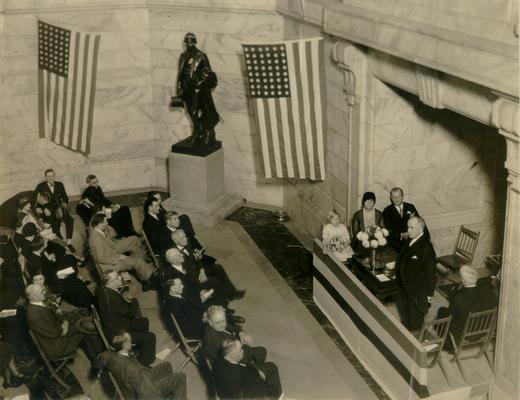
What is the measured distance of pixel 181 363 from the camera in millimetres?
9969

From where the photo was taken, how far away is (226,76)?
49.4ft

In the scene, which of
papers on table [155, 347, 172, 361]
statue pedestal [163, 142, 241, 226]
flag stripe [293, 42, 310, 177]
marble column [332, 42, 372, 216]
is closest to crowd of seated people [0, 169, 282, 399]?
papers on table [155, 347, 172, 361]

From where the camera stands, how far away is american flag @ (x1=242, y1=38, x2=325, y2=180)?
37.2 ft

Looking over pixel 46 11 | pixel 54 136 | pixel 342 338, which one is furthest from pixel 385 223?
pixel 46 11

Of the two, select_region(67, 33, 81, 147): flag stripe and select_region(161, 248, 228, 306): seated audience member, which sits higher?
select_region(67, 33, 81, 147): flag stripe

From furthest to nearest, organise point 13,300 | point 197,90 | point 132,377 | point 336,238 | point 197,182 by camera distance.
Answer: point 197,182, point 197,90, point 336,238, point 13,300, point 132,377

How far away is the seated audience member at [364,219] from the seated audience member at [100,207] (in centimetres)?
392

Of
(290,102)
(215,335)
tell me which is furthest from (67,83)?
(215,335)

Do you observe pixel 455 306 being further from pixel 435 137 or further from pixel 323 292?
pixel 435 137

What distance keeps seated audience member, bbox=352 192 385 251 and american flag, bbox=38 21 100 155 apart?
4.70 meters

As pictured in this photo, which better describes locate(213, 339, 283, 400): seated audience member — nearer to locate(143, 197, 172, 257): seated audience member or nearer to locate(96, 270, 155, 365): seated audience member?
locate(96, 270, 155, 365): seated audience member

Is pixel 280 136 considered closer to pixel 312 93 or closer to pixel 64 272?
pixel 312 93

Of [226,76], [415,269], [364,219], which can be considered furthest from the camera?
[226,76]

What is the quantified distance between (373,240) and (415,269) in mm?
859
